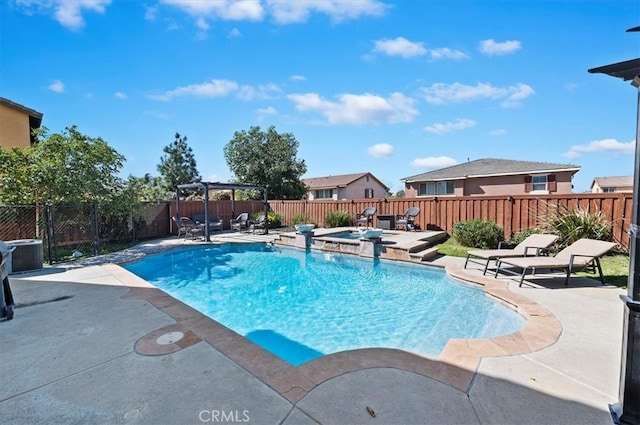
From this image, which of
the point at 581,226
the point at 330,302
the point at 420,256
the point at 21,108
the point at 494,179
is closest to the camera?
the point at 330,302

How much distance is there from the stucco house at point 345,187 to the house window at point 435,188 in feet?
26.1

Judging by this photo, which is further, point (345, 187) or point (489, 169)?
point (345, 187)

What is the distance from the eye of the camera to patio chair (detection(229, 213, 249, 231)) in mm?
15829

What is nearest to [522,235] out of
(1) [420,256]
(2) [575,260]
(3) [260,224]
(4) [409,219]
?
(1) [420,256]

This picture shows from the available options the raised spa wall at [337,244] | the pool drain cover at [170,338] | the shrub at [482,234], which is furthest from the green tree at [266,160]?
the pool drain cover at [170,338]

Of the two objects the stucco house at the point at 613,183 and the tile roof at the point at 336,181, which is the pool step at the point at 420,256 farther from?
the stucco house at the point at 613,183

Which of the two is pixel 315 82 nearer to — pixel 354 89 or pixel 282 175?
pixel 354 89

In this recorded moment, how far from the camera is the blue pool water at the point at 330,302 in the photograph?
419cm

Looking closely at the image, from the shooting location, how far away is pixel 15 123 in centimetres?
1145

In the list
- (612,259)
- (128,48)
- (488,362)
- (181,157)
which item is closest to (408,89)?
(612,259)

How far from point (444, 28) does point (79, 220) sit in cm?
1250

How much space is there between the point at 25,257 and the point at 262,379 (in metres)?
7.53

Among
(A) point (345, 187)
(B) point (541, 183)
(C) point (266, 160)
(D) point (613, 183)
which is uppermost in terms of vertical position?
(C) point (266, 160)

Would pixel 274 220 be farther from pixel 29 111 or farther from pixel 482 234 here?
pixel 29 111
